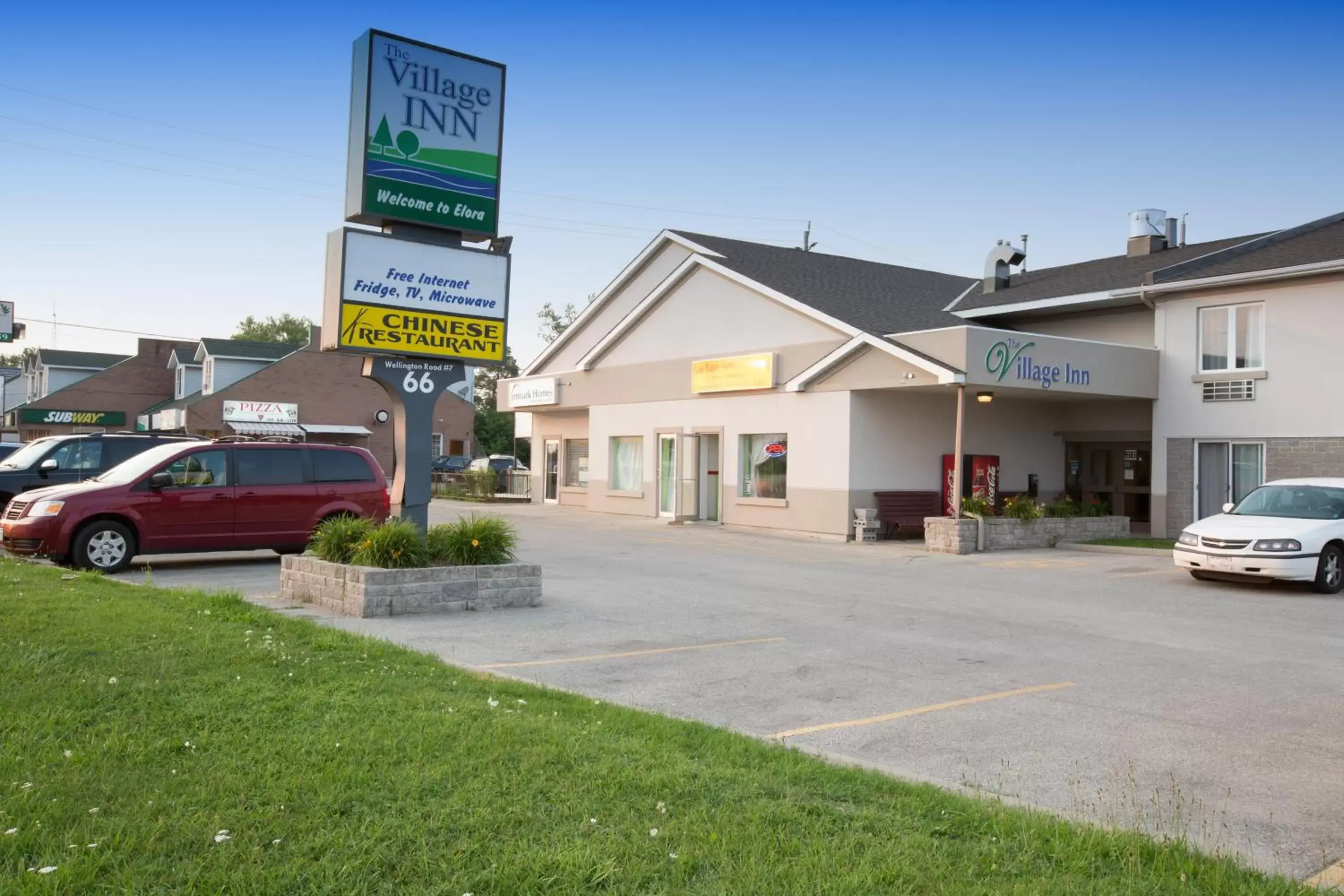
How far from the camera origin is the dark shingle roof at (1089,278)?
26.0 m

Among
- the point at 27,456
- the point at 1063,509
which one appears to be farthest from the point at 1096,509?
the point at 27,456

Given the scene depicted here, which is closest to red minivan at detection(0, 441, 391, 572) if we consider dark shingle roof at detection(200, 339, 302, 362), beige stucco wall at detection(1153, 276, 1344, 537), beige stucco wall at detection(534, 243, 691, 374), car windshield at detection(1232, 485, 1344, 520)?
car windshield at detection(1232, 485, 1344, 520)

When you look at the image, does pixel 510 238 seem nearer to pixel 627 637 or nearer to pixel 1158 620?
pixel 627 637

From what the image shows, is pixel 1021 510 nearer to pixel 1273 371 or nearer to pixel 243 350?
pixel 1273 371

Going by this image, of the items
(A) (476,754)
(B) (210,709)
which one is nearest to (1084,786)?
(A) (476,754)

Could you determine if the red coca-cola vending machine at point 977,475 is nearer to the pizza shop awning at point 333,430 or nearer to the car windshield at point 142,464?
the car windshield at point 142,464

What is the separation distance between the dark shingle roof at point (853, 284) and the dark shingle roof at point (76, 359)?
43.7 metres

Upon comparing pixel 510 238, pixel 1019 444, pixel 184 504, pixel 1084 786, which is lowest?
pixel 1084 786

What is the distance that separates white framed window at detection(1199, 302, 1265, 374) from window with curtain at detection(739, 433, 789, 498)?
9.20 m

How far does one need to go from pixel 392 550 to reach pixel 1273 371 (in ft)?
59.4

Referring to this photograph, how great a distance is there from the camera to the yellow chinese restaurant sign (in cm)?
2630

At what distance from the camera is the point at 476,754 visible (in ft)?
18.3

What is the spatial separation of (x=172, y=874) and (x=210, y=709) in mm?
2550

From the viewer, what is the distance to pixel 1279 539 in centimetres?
1536
